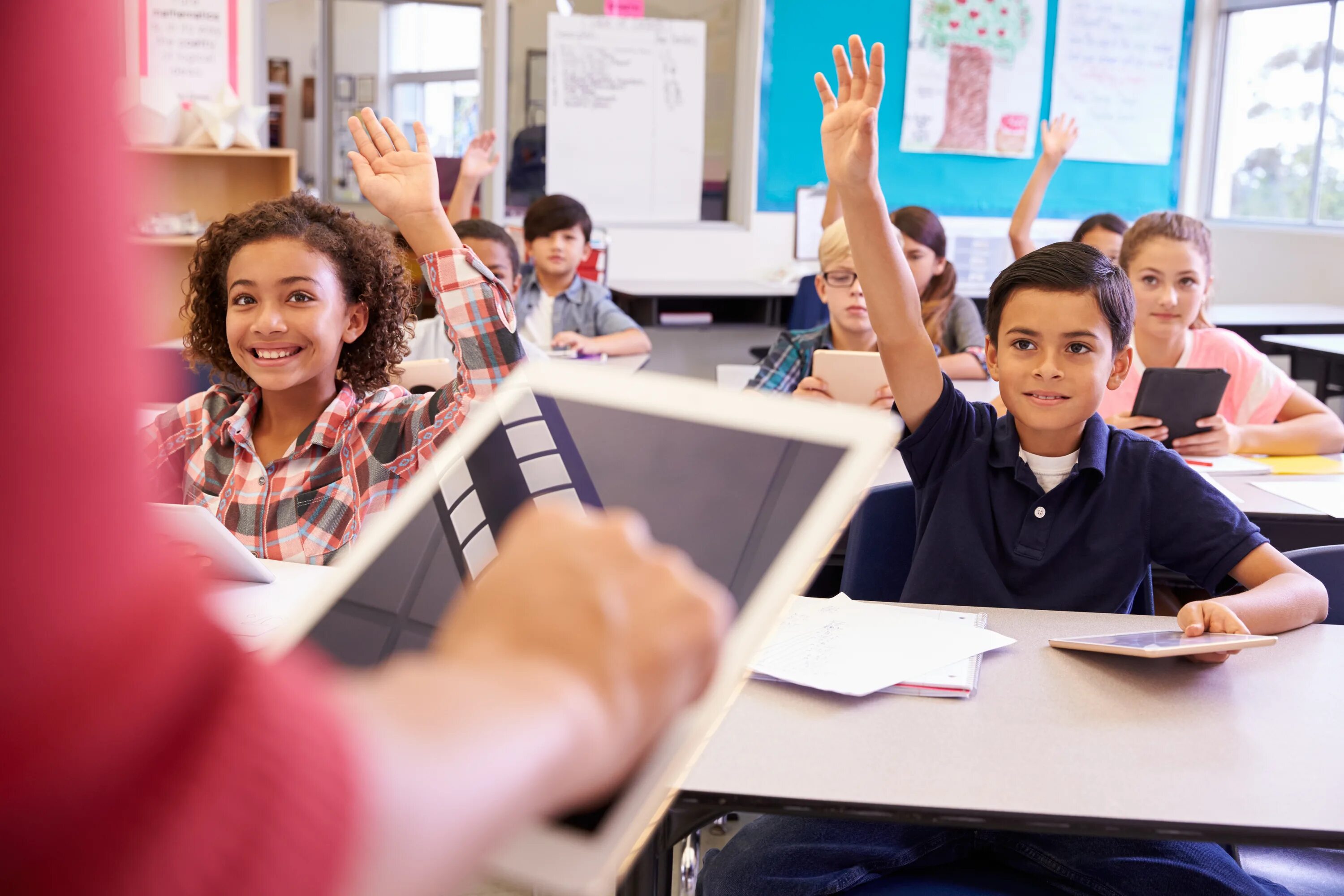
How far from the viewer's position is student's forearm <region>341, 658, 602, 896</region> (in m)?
0.26

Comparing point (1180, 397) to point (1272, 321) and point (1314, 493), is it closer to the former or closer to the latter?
point (1314, 493)

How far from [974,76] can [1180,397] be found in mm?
4978

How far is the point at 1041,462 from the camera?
1.89 metres

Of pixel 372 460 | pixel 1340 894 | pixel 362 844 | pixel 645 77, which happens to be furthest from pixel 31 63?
pixel 645 77

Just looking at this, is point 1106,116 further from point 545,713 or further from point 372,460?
point 545,713

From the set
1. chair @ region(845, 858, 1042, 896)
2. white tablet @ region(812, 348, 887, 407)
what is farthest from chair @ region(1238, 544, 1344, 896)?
white tablet @ region(812, 348, 887, 407)

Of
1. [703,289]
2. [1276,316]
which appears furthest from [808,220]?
[1276,316]

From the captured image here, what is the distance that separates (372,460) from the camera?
6.02ft

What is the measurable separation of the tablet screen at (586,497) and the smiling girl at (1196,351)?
256cm

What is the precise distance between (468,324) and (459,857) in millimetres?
1268

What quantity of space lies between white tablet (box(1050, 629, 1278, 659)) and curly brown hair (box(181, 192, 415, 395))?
1235mm

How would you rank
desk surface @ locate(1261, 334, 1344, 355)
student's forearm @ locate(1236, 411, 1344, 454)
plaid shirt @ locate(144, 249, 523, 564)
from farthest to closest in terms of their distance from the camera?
desk surface @ locate(1261, 334, 1344, 355), student's forearm @ locate(1236, 411, 1344, 454), plaid shirt @ locate(144, 249, 523, 564)

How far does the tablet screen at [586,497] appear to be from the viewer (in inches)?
18.1

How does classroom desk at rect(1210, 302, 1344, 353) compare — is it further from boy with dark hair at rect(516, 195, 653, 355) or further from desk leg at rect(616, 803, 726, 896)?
desk leg at rect(616, 803, 726, 896)
